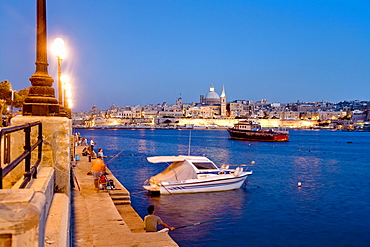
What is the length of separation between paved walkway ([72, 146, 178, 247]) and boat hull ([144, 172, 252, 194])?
20.9 feet

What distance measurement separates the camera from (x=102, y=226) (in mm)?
7387

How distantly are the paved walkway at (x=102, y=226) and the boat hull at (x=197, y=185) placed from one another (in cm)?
636

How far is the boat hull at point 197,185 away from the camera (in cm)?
1700

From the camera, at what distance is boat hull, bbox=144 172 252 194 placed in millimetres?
17000

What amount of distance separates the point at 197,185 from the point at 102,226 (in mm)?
10202

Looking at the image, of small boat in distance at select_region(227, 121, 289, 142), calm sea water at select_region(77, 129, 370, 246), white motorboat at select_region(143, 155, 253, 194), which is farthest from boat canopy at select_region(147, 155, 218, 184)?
small boat in distance at select_region(227, 121, 289, 142)

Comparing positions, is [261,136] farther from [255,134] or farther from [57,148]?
[57,148]

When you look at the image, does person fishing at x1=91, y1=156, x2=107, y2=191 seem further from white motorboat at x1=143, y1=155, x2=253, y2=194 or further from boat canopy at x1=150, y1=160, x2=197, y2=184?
boat canopy at x1=150, y1=160, x2=197, y2=184

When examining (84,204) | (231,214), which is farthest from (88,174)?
(231,214)

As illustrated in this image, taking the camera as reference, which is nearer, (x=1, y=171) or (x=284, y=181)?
(x=1, y=171)

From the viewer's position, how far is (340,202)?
18875 millimetres

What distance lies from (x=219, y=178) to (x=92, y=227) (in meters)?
11.1

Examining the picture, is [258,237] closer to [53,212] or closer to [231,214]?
[231,214]

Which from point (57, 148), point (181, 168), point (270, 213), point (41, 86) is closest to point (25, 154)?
point (57, 148)
